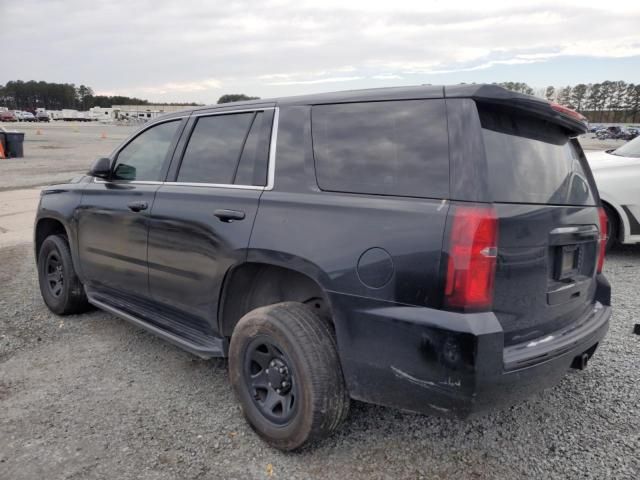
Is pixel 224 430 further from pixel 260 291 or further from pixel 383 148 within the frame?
pixel 383 148

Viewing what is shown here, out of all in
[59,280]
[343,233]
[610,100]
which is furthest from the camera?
[610,100]

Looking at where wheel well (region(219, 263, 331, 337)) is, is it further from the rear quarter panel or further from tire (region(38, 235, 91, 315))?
tire (region(38, 235, 91, 315))

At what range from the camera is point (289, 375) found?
262cm

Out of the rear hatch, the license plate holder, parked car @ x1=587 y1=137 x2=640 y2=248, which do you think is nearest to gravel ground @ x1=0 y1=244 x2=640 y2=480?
the rear hatch

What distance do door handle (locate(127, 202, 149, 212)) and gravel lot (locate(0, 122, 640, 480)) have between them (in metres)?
1.10

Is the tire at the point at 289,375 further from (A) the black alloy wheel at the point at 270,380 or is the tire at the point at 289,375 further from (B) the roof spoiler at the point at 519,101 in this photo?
(B) the roof spoiler at the point at 519,101

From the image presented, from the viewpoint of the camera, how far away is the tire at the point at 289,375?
2457 millimetres

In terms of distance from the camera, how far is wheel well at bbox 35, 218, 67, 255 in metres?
4.82

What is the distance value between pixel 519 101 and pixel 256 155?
1.43 metres

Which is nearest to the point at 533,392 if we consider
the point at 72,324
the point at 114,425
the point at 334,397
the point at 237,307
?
the point at 334,397

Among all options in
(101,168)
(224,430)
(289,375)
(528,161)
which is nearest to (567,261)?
(528,161)

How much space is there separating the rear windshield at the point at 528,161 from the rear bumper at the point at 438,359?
1.96 ft

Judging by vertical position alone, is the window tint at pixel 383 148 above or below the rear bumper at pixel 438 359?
→ above

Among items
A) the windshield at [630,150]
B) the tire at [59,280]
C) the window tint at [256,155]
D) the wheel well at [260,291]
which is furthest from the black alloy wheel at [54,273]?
the windshield at [630,150]
